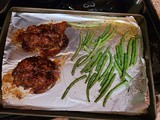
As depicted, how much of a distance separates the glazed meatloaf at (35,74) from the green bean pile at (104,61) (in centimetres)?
14

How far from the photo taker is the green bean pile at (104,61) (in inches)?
72.2

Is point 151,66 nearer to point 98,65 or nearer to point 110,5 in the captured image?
point 98,65

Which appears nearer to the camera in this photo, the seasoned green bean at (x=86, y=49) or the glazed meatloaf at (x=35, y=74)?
the glazed meatloaf at (x=35, y=74)

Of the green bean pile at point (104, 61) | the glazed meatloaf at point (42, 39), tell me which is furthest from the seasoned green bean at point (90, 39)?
the glazed meatloaf at point (42, 39)

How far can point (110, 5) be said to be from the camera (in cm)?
227

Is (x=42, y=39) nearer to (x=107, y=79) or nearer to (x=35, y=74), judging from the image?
(x=35, y=74)

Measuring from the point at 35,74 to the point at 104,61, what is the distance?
0.52 meters

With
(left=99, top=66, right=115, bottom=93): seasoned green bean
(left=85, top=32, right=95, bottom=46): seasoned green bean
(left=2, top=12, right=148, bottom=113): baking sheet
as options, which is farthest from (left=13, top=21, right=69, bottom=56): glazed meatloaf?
(left=99, top=66, right=115, bottom=93): seasoned green bean

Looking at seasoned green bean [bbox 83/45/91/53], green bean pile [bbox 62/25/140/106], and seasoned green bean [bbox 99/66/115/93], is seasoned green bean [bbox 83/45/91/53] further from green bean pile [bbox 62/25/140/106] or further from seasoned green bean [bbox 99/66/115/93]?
seasoned green bean [bbox 99/66/115/93]

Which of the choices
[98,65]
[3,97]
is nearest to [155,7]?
[98,65]

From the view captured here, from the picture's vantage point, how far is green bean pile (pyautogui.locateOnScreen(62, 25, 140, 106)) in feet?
6.01

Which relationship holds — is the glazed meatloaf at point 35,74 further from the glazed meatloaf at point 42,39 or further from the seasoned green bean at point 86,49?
the seasoned green bean at point 86,49

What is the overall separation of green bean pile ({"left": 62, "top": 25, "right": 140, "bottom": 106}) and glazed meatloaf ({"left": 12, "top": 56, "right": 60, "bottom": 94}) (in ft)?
0.45

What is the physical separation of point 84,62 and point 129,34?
47 centimetres
